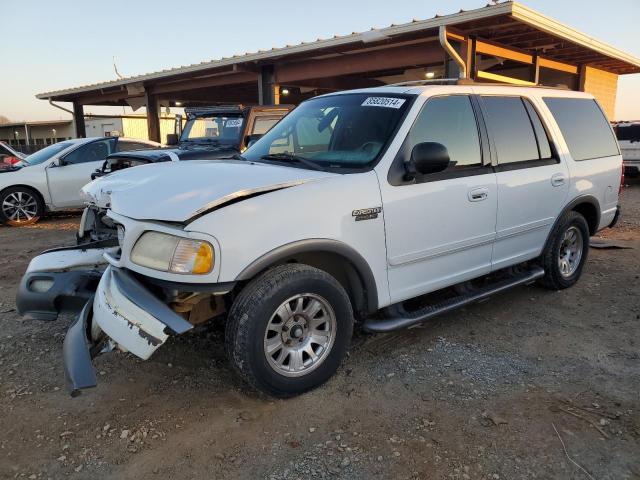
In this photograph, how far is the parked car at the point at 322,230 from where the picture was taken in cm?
274

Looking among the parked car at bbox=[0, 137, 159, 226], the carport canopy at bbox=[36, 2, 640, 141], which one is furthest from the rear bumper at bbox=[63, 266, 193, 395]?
the parked car at bbox=[0, 137, 159, 226]

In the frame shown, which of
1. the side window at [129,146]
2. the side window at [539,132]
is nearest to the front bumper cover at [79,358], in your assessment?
the side window at [539,132]

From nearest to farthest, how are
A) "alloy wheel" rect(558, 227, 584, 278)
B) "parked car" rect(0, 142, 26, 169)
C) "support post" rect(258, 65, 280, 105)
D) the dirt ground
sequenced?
1. the dirt ground
2. "alloy wheel" rect(558, 227, 584, 278)
3. "parked car" rect(0, 142, 26, 169)
4. "support post" rect(258, 65, 280, 105)

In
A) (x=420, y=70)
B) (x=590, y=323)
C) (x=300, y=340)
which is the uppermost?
(x=420, y=70)

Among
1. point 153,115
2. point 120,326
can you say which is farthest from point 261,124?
point 153,115

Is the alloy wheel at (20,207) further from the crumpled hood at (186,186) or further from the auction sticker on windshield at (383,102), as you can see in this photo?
the auction sticker on windshield at (383,102)

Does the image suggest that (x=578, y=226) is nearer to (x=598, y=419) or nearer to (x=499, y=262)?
(x=499, y=262)

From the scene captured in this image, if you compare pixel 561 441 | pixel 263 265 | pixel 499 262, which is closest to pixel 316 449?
pixel 263 265

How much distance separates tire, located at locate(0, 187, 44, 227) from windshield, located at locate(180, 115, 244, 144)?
2.92 m

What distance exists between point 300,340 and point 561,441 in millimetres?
1533

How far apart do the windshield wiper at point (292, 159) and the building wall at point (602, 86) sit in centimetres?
1317

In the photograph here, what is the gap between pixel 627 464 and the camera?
8.18 feet

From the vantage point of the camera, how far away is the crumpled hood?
9.09ft

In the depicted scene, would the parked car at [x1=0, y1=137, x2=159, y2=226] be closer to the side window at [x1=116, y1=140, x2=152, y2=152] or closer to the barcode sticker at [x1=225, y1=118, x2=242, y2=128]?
the side window at [x1=116, y1=140, x2=152, y2=152]
